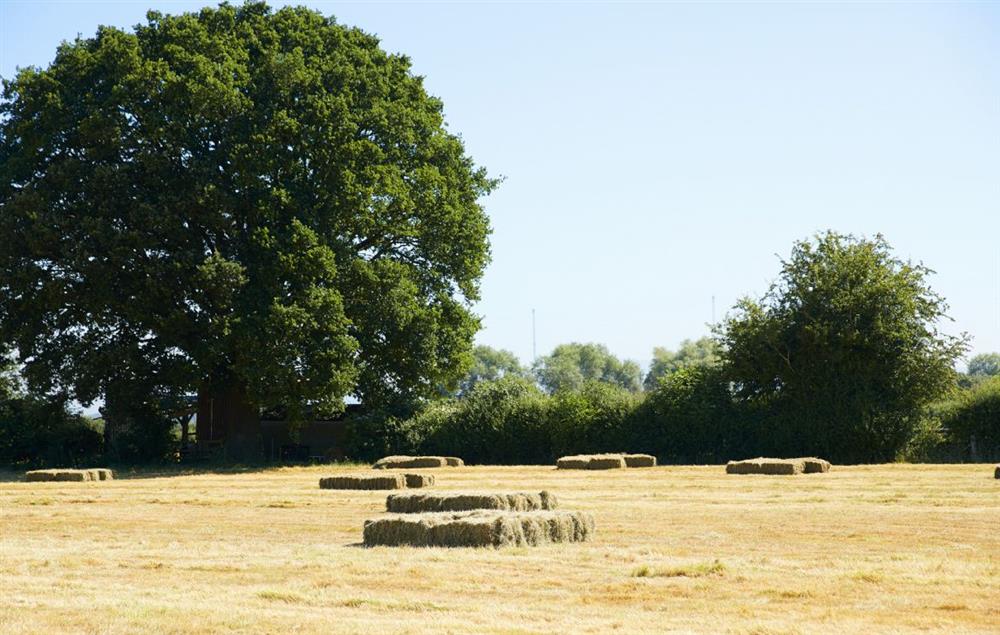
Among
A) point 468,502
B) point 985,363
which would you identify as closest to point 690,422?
point 468,502

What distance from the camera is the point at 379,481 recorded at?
1107 inches

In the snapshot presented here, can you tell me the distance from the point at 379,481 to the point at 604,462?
364 inches

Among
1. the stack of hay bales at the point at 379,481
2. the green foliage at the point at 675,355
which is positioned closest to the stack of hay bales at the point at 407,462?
the stack of hay bales at the point at 379,481

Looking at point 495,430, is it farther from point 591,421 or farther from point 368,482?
point 368,482

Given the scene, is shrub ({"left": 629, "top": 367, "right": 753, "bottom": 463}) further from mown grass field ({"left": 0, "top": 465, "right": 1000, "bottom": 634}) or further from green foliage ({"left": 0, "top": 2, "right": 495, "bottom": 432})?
mown grass field ({"left": 0, "top": 465, "right": 1000, "bottom": 634})

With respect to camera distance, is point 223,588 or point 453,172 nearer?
point 223,588

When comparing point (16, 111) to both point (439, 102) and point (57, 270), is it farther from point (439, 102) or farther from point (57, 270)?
point (439, 102)

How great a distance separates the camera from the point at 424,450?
4644cm

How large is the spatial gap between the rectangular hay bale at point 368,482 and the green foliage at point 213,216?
11570 millimetres

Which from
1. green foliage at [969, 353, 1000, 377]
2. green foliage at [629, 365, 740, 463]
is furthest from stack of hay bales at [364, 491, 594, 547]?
green foliage at [969, 353, 1000, 377]

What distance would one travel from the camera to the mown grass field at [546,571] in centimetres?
1069

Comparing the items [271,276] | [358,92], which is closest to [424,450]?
[271,276]

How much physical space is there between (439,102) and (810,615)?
3972 cm

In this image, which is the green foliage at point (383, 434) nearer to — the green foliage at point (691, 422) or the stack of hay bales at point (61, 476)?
the green foliage at point (691, 422)
